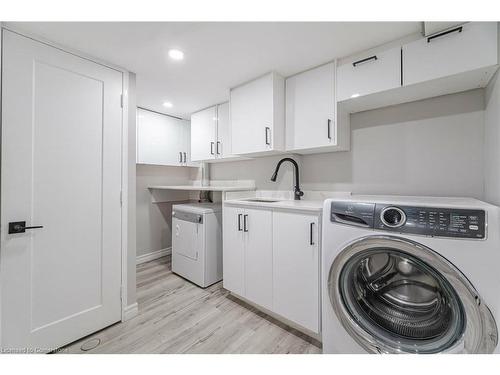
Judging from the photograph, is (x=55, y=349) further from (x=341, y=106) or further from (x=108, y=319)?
(x=341, y=106)

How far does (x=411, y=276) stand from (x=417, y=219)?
415mm

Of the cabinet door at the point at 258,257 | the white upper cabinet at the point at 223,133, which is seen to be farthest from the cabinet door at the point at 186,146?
the cabinet door at the point at 258,257

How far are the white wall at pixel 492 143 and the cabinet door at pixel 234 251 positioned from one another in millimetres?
1692

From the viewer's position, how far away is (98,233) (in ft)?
5.57

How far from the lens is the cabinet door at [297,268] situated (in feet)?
5.01

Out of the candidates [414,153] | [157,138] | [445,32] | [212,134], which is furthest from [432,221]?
[157,138]

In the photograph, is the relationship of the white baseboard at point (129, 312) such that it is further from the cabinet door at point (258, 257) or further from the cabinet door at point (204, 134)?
the cabinet door at point (204, 134)

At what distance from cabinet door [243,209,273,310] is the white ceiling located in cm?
128

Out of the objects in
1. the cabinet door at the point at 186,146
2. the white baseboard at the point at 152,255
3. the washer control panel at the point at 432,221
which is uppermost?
the cabinet door at the point at 186,146

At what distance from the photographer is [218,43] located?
1538mm

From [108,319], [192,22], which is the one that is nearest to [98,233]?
[108,319]

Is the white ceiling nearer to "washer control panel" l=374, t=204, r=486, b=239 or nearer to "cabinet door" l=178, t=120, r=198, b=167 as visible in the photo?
"washer control panel" l=374, t=204, r=486, b=239

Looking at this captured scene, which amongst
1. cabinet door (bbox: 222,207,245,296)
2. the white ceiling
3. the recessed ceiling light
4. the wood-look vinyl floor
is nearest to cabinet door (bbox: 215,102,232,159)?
the white ceiling

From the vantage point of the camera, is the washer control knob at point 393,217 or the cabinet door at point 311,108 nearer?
the washer control knob at point 393,217
